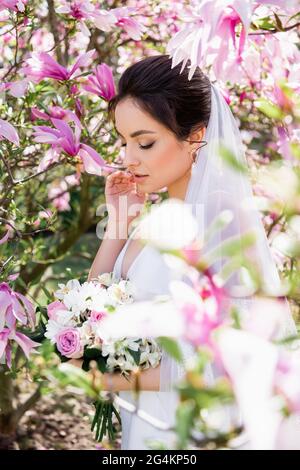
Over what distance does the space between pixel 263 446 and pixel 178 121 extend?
4.39 feet

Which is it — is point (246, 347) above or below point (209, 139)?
below

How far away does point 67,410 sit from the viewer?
3.56 meters

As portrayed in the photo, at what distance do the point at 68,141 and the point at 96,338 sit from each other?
1.94ft

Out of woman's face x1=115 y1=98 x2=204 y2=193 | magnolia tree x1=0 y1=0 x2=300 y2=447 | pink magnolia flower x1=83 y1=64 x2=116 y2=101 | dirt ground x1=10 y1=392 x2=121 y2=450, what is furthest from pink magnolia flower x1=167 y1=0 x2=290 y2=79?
dirt ground x1=10 y1=392 x2=121 y2=450

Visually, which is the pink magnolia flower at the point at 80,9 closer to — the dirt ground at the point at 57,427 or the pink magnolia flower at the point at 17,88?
the pink magnolia flower at the point at 17,88

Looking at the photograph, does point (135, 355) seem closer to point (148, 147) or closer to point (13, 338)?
point (13, 338)

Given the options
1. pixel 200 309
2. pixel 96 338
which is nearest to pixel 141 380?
pixel 96 338

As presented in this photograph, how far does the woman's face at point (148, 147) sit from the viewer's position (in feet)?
5.97

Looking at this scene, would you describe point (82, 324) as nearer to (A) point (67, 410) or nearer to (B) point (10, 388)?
(B) point (10, 388)

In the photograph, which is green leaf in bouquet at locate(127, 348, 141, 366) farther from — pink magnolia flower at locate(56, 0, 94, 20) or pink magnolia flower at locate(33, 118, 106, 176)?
pink magnolia flower at locate(56, 0, 94, 20)

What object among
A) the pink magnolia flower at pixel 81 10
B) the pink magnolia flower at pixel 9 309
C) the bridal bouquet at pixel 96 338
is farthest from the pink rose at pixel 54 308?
the pink magnolia flower at pixel 81 10

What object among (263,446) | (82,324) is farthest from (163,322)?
(82,324)

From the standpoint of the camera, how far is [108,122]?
2303mm

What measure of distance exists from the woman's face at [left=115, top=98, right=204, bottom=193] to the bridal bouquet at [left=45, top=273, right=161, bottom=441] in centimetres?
31
